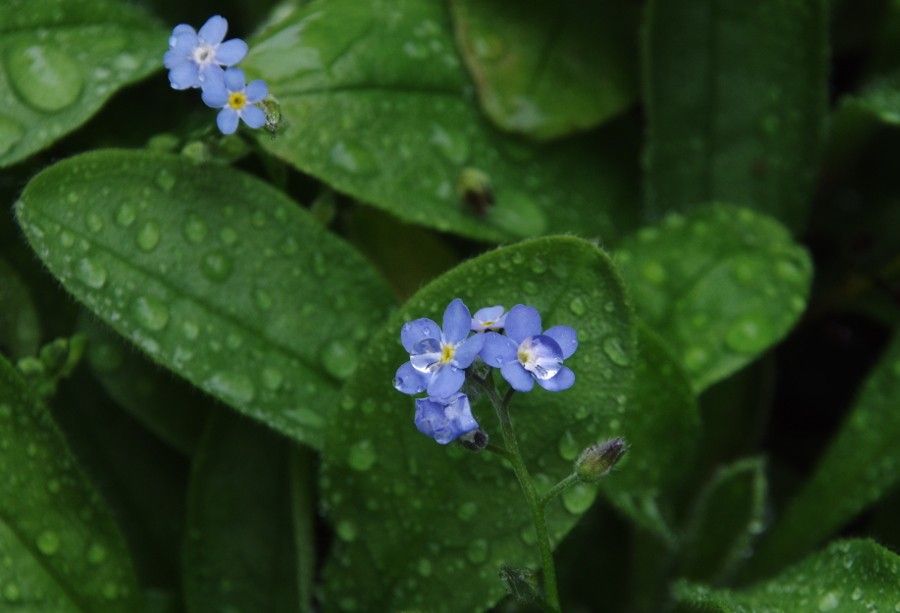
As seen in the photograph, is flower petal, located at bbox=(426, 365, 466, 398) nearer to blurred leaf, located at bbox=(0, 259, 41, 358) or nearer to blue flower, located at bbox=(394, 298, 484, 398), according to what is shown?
blue flower, located at bbox=(394, 298, 484, 398)

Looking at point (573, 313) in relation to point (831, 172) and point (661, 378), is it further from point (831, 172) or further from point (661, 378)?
point (831, 172)

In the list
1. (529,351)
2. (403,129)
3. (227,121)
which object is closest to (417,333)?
(529,351)

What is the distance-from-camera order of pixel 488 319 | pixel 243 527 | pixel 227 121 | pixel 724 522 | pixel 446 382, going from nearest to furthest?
pixel 446 382 < pixel 488 319 < pixel 227 121 < pixel 243 527 < pixel 724 522

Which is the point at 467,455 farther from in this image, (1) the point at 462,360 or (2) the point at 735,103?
(2) the point at 735,103

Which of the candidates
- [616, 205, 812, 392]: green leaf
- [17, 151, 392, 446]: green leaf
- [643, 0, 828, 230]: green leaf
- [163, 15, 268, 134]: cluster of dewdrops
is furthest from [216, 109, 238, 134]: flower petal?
[643, 0, 828, 230]: green leaf

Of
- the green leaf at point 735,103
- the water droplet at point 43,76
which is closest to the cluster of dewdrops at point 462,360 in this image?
the water droplet at point 43,76
